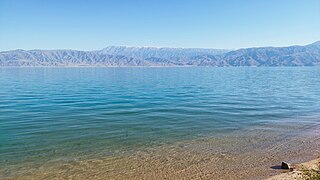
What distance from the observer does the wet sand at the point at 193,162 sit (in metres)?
14.7

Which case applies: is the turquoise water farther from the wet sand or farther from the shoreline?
the shoreline

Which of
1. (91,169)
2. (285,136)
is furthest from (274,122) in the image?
(91,169)

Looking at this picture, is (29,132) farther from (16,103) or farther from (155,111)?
(16,103)

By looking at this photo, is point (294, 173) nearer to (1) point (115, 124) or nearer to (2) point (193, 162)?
(2) point (193, 162)

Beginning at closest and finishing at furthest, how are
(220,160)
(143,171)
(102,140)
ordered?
(143,171), (220,160), (102,140)

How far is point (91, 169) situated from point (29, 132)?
1072cm

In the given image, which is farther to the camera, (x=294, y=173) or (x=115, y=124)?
(x=115, y=124)

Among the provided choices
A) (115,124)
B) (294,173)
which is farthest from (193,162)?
(115,124)

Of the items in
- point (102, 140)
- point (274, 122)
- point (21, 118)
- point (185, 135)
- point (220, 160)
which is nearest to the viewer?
point (220, 160)

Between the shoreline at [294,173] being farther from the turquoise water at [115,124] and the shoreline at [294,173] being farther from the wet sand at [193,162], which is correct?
the turquoise water at [115,124]

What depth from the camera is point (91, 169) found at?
15.4 metres

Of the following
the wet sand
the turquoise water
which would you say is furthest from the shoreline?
the turquoise water

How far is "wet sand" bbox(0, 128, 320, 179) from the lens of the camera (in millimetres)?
14698

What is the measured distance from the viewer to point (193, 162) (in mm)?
16469
